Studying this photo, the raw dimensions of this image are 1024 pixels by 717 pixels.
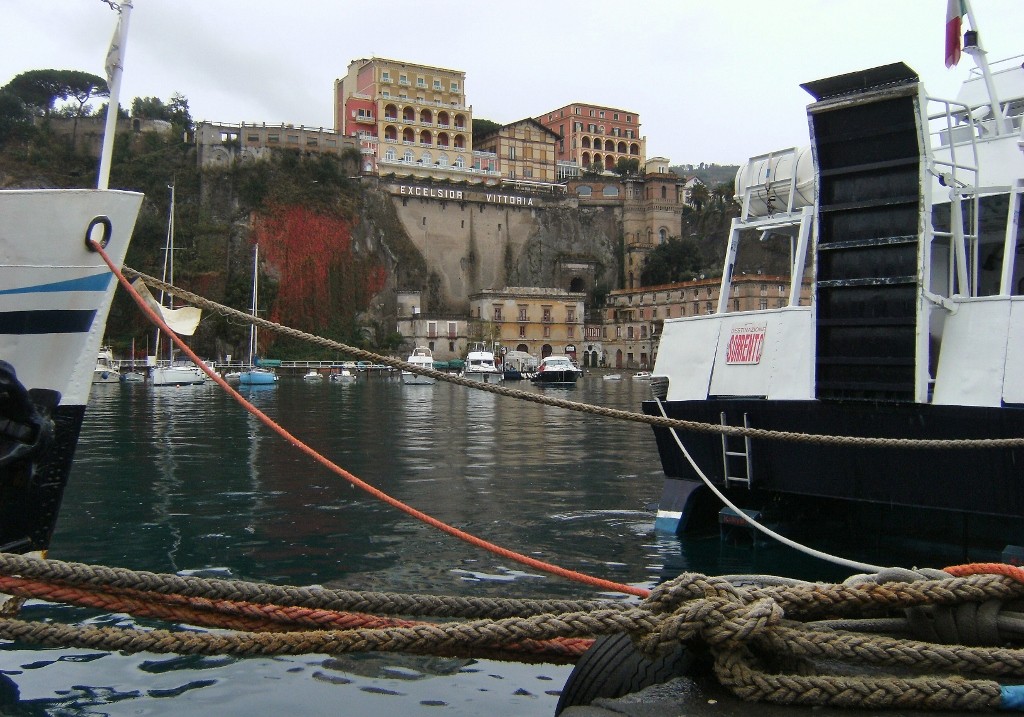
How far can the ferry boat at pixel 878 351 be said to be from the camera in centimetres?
776

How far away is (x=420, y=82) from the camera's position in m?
96.2

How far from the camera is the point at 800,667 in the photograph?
3.19m

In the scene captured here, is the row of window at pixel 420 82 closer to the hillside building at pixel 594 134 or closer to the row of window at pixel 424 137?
the row of window at pixel 424 137

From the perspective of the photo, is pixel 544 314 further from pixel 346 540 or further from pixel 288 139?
pixel 346 540

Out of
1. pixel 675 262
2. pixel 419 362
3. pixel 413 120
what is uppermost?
pixel 413 120

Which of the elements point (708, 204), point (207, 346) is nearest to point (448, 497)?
point (207, 346)

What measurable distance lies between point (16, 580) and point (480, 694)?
9.73ft

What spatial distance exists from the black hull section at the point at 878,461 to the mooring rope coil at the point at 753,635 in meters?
3.63

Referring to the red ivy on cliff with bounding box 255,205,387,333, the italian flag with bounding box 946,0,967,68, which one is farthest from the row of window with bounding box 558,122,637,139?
the italian flag with bounding box 946,0,967,68

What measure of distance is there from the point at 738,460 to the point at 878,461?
5.08ft

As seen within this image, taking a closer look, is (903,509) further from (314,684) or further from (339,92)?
(339,92)

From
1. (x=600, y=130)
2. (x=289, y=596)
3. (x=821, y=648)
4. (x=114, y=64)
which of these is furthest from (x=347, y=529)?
(x=600, y=130)

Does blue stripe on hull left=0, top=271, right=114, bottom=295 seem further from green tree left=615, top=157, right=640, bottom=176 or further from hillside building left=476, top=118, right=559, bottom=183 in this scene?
green tree left=615, top=157, right=640, bottom=176

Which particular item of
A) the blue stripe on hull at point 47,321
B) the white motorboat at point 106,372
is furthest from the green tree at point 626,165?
the blue stripe on hull at point 47,321
